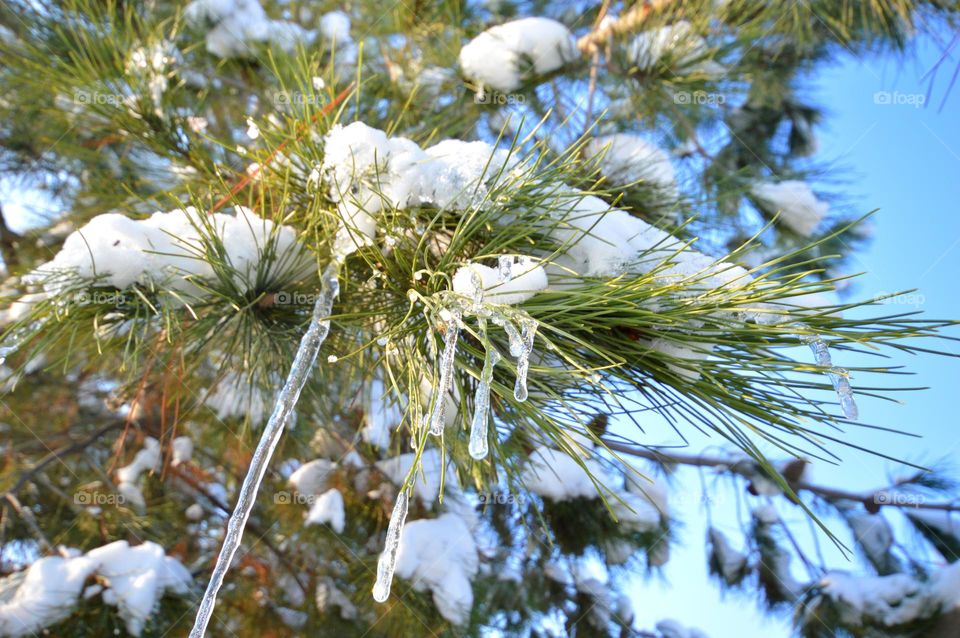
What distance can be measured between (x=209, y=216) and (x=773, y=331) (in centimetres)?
63

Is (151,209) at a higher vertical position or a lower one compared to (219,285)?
higher

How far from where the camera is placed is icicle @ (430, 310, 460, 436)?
1.75ft

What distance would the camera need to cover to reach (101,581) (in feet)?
5.04

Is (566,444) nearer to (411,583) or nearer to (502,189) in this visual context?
(502,189)

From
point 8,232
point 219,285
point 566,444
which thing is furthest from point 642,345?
point 8,232

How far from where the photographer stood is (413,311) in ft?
2.40

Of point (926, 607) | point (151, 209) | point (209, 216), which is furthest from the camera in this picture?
point (926, 607)

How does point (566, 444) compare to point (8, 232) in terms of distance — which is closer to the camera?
point (566, 444)

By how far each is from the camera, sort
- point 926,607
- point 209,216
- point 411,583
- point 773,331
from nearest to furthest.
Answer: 1. point 773,331
2. point 209,216
3. point 411,583
4. point 926,607

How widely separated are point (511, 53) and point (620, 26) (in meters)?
0.33
